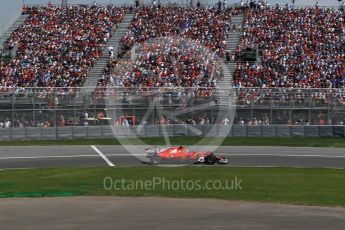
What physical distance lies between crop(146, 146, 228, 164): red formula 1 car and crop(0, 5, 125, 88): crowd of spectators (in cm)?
2291

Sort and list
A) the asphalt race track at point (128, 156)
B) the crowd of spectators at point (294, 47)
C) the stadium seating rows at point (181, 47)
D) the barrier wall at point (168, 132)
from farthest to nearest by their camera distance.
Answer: the crowd of spectators at point (294, 47) < the stadium seating rows at point (181, 47) < the barrier wall at point (168, 132) < the asphalt race track at point (128, 156)

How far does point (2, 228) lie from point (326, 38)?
46466mm

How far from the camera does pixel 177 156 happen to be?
1172 inches

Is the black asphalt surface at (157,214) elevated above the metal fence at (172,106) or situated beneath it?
situated beneath

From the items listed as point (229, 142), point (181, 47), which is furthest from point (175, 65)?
point (229, 142)

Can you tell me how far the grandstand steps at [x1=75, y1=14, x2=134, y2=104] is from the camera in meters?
41.9

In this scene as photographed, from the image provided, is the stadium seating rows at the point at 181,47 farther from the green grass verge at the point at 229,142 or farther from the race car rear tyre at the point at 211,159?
the race car rear tyre at the point at 211,159

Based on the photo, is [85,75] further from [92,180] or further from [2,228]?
[2,228]

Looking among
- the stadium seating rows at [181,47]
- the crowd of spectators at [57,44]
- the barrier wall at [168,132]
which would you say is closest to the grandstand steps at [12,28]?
the crowd of spectators at [57,44]

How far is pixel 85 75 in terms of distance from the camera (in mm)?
53281

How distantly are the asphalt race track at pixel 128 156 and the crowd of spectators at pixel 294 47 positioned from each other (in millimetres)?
12345

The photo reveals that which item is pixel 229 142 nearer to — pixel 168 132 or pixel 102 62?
pixel 168 132

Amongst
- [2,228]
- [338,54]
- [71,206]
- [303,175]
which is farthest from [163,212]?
[338,54]

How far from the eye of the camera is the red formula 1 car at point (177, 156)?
1169 inches
